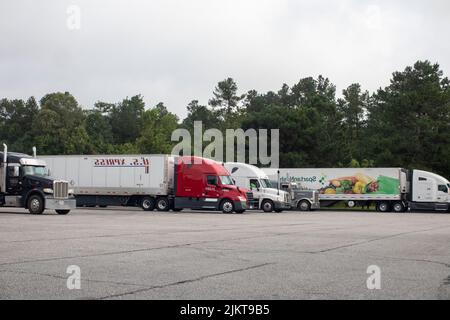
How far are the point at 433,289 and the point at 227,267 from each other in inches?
134

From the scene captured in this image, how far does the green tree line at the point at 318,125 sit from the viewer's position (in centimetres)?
6456

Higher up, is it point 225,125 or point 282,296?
point 225,125

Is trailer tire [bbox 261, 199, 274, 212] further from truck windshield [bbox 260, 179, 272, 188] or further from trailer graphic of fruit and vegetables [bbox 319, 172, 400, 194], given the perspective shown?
trailer graphic of fruit and vegetables [bbox 319, 172, 400, 194]

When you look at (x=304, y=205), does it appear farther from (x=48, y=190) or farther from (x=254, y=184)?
(x=48, y=190)

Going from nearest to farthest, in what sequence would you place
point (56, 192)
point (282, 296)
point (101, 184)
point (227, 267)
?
point (282, 296) < point (227, 267) < point (56, 192) < point (101, 184)

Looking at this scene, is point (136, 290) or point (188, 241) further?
point (188, 241)

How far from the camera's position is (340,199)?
52.1 meters

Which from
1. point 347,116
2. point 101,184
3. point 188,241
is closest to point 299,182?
point 101,184

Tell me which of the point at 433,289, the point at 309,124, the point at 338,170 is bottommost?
the point at 433,289

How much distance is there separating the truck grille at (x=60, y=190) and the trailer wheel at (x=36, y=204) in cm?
72

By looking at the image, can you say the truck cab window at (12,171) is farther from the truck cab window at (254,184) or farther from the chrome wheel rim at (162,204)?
the truck cab window at (254,184)

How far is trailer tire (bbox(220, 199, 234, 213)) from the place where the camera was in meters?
38.2

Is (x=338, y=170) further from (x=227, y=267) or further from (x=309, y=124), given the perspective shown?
(x=227, y=267)

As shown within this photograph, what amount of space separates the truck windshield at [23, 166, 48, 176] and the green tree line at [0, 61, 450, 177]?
41251 millimetres
